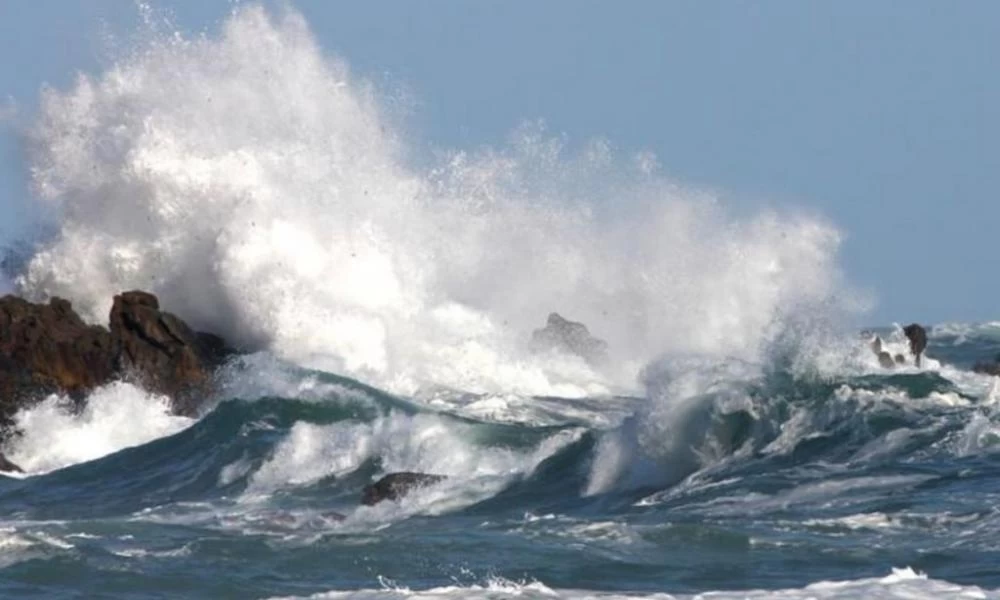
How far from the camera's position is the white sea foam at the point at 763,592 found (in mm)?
13812

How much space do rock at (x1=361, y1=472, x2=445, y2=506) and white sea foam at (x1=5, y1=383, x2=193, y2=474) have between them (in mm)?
7622

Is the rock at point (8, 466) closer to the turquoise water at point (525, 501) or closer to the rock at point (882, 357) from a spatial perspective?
the turquoise water at point (525, 501)

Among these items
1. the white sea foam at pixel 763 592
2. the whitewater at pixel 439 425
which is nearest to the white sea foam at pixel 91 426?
the whitewater at pixel 439 425

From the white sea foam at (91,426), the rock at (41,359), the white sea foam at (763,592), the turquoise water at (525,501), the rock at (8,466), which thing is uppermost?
the rock at (41,359)

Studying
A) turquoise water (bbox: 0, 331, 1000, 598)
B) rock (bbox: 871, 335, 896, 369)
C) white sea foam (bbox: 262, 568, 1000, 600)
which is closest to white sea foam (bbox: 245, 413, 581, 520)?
turquoise water (bbox: 0, 331, 1000, 598)

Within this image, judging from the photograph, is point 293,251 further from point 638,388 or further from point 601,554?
point 601,554

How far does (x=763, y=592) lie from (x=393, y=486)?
6529 millimetres

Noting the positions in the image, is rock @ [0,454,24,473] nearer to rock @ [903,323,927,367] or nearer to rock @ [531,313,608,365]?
rock @ [531,313,608,365]

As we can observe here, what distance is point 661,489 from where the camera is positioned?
20.2 m

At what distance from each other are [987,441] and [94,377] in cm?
1240

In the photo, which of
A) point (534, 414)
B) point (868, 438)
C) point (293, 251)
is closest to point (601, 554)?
point (868, 438)

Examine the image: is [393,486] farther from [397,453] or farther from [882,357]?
[882,357]

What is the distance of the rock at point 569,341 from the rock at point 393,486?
52.0 feet

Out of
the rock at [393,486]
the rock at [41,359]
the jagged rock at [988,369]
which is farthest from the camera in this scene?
the jagged rock at [988,369]
